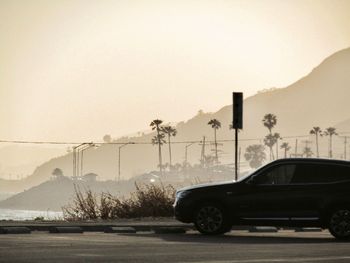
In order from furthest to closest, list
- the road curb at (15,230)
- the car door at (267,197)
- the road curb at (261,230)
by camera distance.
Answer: the road curb at (261,230) → the car door at (267,197) → the road curb at (15,230)

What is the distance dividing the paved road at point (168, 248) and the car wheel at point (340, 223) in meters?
0.24

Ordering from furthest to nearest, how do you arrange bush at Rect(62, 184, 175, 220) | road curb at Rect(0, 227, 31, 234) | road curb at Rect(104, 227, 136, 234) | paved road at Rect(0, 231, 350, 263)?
1. bush at Rect(62, 184, 175, 220)
2. road curb at Rect(104, 227, 136, 234)
3. road curb at Rect(0, 227, 31, 234)
4. paved road at Rect(0, 231, 350, 263)

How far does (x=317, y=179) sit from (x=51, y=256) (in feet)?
27.7

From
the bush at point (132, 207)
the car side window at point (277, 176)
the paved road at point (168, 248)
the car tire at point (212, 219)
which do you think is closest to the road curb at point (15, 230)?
the paved road at point (168, 248)

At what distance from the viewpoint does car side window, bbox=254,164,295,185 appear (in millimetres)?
22688

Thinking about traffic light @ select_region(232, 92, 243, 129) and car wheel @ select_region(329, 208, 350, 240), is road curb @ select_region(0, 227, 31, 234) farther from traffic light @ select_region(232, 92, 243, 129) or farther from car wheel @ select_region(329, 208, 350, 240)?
traffic light @ select_region(232, 92, 243, 129)

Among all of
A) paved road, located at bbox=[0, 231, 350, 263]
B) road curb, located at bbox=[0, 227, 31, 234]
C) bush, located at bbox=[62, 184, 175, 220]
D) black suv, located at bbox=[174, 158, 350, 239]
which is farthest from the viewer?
bush, located at bbox=[62, 184, 175, 220]

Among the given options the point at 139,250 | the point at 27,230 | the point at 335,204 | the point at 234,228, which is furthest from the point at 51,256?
the point at 234,228

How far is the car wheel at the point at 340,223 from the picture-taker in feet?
71.4

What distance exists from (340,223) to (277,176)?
1770 mm

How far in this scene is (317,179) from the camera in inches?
888

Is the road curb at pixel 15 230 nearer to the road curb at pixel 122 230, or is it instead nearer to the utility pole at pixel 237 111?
the road curb at pixel 122 230

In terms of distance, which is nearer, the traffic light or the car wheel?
the car wheel

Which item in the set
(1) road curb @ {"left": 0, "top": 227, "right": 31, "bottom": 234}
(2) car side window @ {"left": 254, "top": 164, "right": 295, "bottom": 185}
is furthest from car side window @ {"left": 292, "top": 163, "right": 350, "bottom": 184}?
(1) road curb @ {"left": 0, "top": 227, "right": 31, "bottom": 234}
